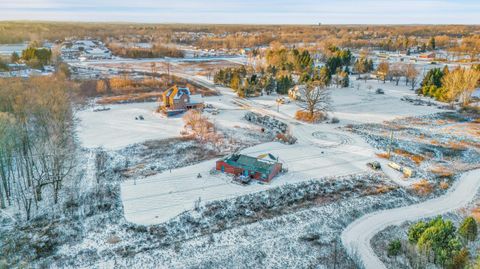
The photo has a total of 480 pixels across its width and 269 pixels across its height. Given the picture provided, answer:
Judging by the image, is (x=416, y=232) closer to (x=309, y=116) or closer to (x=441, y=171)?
(x=441, y=171)

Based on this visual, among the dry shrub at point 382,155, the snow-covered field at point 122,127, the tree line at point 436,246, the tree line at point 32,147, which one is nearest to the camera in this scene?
the tree line at point 436,246

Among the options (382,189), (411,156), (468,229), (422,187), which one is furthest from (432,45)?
(468,229)

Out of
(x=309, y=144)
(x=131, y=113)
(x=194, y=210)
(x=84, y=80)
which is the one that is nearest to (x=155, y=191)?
(x=194, y=210)

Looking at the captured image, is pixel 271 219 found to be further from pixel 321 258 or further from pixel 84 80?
pixel 84 80

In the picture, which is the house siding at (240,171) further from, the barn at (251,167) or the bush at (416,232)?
the bush at (416,232)

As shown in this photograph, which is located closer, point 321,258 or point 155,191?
point 321,258

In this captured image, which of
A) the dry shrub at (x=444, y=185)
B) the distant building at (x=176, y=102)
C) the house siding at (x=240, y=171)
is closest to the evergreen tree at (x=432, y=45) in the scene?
the distant building at (x=176, y=102)

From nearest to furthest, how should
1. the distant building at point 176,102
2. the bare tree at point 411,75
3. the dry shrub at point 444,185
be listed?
the dry shrub at point 444,185 < the distant building at point 176,102 < the bare tree at point 411,75

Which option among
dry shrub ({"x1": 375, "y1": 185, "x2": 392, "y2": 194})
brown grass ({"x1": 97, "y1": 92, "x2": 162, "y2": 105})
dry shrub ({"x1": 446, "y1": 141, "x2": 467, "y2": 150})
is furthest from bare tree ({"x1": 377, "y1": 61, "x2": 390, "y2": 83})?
dry shrub ({"x1": 375, "y1": 185, "x2": 392, "y2": 194})
